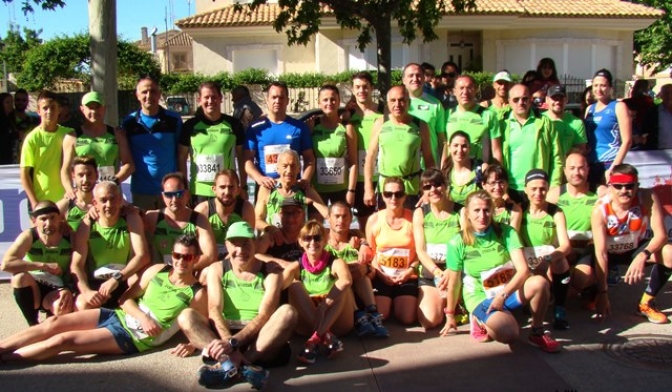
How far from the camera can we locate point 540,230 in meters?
5.24

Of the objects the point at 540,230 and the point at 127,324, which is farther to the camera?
the point at 540,230

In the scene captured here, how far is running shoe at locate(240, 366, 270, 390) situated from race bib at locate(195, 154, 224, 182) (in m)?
2.15

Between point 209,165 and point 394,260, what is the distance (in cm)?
183

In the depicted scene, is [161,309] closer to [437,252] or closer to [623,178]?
[437,252]

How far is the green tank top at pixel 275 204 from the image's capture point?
5.49 meters

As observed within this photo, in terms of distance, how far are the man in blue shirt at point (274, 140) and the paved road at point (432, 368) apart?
1700 mm

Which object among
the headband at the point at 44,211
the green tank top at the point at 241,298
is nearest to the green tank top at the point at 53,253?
the headband at the point at 44,211

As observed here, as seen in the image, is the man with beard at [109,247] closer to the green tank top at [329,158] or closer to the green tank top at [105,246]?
the green tank top at [105,246]

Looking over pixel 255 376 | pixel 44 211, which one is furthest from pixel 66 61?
pixel 255 376

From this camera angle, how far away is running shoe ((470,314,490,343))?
4848 millimetres

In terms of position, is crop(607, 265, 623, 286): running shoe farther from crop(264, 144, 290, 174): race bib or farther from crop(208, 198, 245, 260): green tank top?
crop(208, 198, 245, 260): green tank top

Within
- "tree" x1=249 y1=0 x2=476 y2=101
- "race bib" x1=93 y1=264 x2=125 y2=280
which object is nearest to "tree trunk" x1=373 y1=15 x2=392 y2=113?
"tree" x1=249 y1=0 x2=476 y2=101

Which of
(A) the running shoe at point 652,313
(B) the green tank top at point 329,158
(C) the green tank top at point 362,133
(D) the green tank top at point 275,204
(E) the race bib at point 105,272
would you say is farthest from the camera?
(C) the green tank top at point 362,133

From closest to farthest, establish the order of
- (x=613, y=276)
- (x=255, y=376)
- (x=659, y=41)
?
(x=255, y=376) < (x=613, y=276) < (x=659, y=41)
